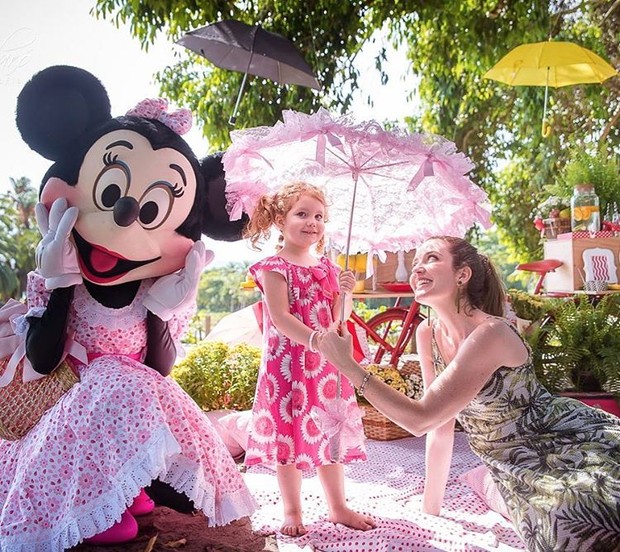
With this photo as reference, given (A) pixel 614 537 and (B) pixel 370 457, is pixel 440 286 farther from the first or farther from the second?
(B) pixel 370 457

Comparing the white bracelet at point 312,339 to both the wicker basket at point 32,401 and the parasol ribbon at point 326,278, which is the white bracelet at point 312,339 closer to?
the parasol ribbon at point 326,278

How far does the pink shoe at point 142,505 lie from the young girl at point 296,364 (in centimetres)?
35

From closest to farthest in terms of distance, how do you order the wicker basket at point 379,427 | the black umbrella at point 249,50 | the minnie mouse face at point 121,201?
the minnie mouse face at point 121,201 < the wicker basket at point 379,427 < the black umbrella at point 249,50

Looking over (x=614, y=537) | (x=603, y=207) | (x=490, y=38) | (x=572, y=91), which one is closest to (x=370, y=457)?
(x=614, y=537)

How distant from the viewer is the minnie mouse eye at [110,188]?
2.12 m

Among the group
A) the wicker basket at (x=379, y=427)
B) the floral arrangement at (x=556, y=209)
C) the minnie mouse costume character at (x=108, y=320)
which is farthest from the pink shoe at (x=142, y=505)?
the floral arrangement at (x=556, y=209)

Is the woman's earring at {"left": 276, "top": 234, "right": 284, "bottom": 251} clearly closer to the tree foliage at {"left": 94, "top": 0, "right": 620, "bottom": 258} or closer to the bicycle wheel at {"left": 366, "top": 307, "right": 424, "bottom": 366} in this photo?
the bicycle wheel at {"left": 366, "top": 307, "right": 424, "bottom": 366}

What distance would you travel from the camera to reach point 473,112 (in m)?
9.38

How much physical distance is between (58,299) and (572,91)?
8.05 metres

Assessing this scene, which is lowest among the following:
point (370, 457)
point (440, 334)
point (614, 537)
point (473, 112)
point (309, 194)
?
point (370, 457)

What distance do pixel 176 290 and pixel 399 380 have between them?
2.00 metres

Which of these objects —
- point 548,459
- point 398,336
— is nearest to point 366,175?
point 548,459

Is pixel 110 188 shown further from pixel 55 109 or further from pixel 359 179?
pixel 359 179

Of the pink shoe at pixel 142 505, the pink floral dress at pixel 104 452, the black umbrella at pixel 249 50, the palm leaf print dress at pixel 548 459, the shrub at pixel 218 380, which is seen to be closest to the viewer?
the palm leaf print dress at pixel 548 459
